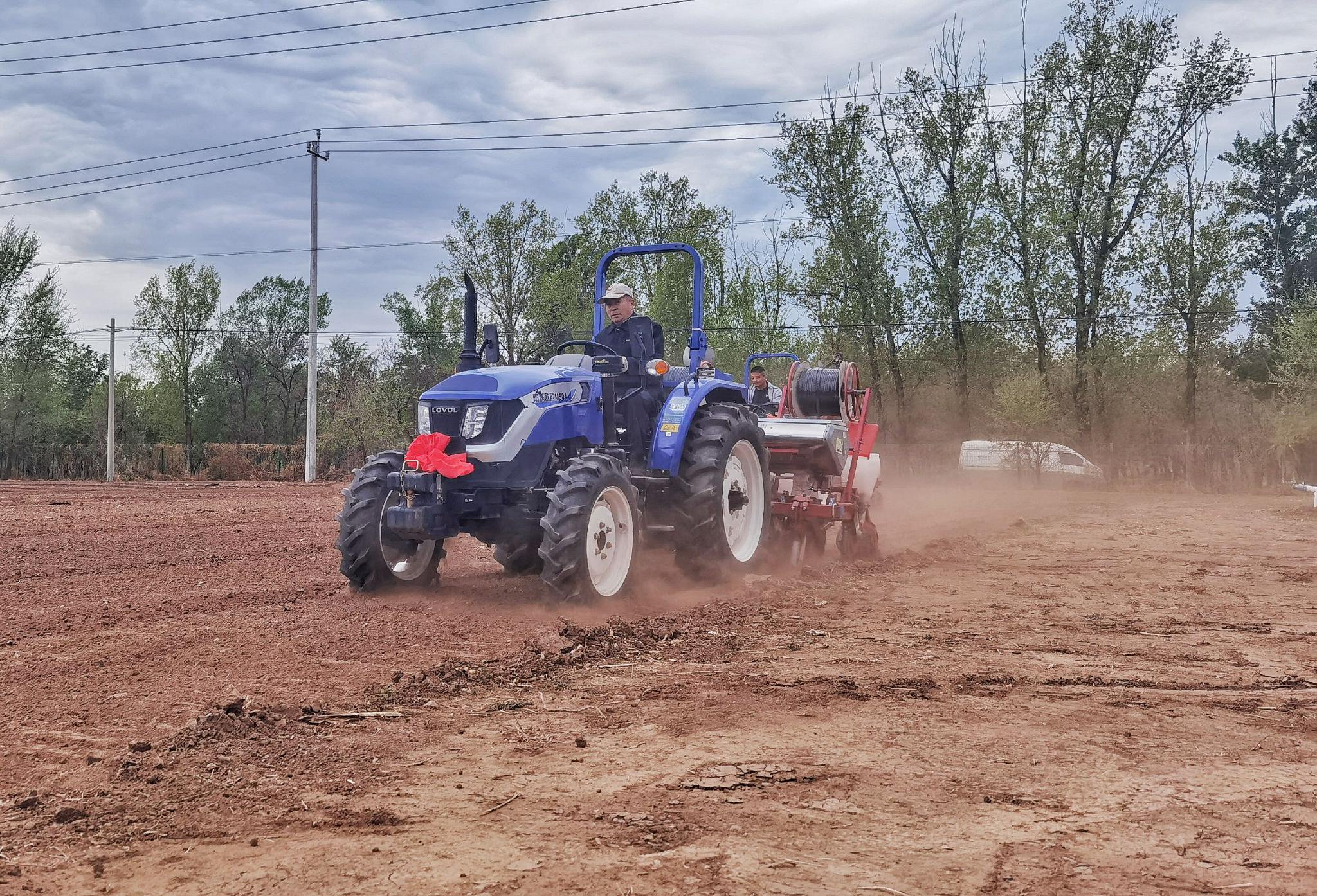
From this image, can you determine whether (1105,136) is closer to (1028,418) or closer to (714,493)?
(1028,418)

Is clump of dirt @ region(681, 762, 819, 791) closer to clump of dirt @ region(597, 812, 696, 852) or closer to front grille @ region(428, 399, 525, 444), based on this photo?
clump of dirt @ region(597, 812, 696, 852)

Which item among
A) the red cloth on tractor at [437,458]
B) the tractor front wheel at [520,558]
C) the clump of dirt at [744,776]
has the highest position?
the red cloth on tractor at [437,458]

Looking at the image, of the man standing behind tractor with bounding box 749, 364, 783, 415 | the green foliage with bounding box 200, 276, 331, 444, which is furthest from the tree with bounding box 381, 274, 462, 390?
the man standing behind tractor with bounding box 749, 364, 783, 415

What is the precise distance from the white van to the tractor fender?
20038 mm

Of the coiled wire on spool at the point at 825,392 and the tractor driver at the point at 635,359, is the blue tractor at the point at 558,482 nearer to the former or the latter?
the tractor driver at the point at 635,359

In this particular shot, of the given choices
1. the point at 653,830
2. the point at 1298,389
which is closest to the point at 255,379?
the point at 1298,389

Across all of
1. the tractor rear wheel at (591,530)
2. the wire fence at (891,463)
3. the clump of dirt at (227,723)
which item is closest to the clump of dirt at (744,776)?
the clump of dirt at (227,723)

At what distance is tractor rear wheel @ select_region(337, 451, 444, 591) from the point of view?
24.2 ft

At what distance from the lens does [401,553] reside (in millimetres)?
7688

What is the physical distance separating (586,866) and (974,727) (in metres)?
2.05

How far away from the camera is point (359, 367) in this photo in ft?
173

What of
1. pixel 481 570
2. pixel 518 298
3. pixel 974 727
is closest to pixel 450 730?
pixel 974 727

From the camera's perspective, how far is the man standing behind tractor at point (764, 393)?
11.8m

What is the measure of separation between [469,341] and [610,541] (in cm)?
200
